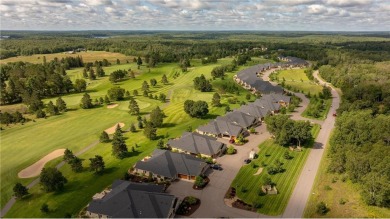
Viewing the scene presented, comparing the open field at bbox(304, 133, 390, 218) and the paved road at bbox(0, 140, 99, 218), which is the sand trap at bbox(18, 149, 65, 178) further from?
the open field at bbox(304, 133, 390, 218)

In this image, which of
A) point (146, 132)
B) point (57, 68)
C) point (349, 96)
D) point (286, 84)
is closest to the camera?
point (146, 132)

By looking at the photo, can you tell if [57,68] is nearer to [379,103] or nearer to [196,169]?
[196,169]

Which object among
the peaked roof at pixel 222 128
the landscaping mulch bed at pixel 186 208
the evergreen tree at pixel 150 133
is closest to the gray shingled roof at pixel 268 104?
the peaked roof at pixel 222 128

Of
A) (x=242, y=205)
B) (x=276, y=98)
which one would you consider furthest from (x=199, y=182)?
(x=276, y=98)

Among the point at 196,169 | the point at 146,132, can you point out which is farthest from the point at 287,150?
the point at 146,132

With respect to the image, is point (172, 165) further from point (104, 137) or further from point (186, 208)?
point (104, 137)

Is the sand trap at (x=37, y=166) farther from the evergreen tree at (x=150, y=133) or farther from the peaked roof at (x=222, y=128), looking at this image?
the peaked roof at (x=222, y=128)

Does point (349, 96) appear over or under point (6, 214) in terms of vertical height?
over

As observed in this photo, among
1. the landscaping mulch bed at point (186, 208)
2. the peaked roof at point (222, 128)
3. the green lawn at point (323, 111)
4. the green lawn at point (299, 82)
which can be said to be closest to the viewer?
the landscaping mulch bed at point (186, 208)
